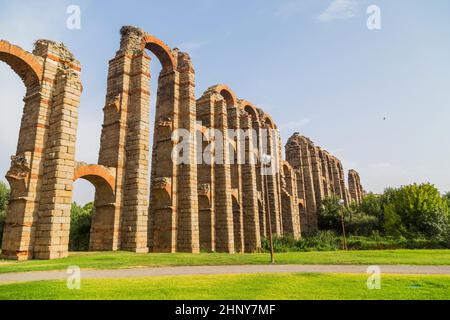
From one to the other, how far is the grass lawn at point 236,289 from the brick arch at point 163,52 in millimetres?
18845

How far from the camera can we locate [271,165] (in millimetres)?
32594

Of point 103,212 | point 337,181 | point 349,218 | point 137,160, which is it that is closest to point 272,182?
point 349,218

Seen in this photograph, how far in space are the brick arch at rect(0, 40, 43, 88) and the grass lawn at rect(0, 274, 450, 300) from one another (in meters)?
11.0

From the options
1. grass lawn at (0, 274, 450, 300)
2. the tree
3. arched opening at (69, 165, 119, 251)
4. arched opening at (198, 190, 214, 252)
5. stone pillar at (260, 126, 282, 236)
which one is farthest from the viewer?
stone pillar at (260, 126, 282, 236)

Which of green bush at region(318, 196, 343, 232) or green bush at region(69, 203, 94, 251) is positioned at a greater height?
green bush at region(318, 196, 343, 232)

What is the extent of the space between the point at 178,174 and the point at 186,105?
5.07 meters

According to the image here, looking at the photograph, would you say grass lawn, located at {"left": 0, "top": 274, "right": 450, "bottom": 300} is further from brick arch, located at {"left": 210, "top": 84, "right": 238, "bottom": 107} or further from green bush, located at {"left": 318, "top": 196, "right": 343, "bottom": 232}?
green bush, located at {"left": 318, "top": 196, "right": 343, "bottom": 232}

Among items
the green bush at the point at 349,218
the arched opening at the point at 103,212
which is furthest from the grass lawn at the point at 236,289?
the green bush at the point at 349,218

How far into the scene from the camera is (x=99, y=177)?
645 inches

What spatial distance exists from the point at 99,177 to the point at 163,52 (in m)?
11.4

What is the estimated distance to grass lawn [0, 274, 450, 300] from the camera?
554cm

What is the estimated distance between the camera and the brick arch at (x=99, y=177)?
50.1 feet

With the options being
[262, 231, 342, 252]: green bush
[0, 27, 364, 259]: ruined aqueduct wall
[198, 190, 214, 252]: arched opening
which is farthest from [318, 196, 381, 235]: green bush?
[198, 190, 214, 252]: arched opening

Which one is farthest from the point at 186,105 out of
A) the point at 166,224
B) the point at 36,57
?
the point at 36,57
